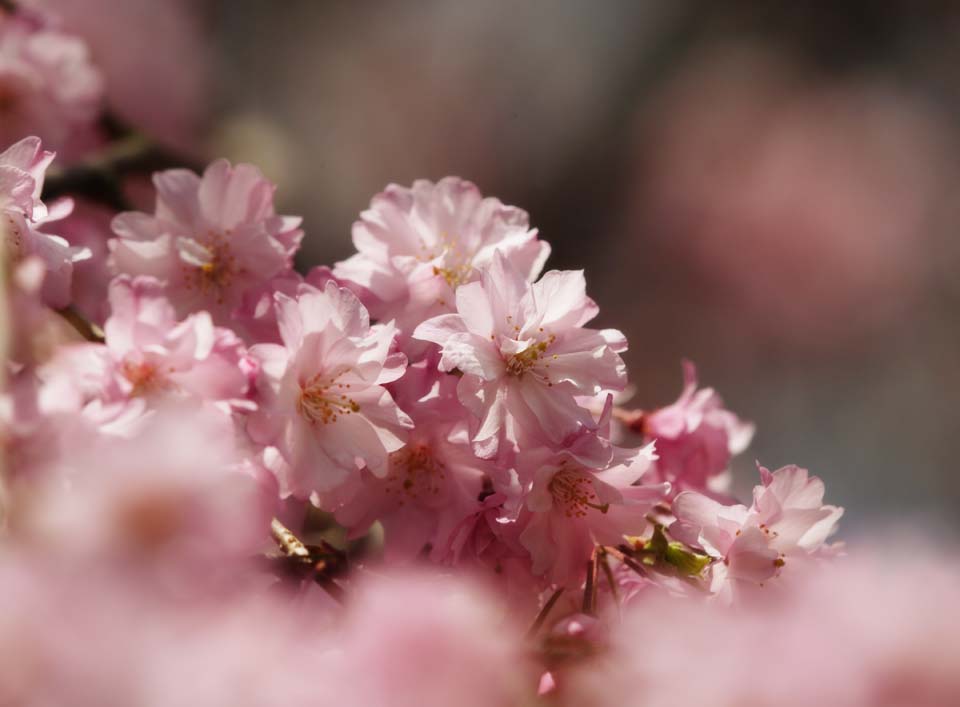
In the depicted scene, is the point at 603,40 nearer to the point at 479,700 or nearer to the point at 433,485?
the point at 433,485

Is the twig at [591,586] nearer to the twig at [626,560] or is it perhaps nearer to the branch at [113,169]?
the twig at [626,560]

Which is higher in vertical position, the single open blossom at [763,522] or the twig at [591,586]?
the single open blossom at [763,522]

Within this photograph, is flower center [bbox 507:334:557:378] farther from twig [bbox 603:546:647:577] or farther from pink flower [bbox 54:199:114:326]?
pink flower [bbox 54:199:114:326]

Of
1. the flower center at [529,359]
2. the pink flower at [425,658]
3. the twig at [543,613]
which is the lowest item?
the twig at [543,613]

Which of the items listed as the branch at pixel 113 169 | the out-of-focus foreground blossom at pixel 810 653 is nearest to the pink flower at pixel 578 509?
the out-of-focus foreground blossom at pixel 810 653

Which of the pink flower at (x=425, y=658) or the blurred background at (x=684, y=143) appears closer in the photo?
the pink flower at (x=425, y=658)

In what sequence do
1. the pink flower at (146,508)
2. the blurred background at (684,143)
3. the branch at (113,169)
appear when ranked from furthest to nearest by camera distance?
1. the blurred background at (684,143)
2. the branch at (113,169)
3. the pink flower at (146,508)

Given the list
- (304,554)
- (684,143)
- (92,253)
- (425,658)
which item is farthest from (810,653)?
(684,143)
